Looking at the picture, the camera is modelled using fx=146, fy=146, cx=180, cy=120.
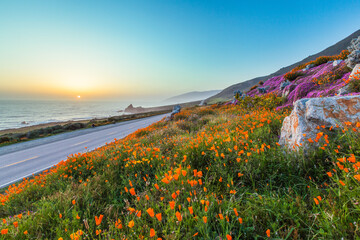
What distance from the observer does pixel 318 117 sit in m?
3.17

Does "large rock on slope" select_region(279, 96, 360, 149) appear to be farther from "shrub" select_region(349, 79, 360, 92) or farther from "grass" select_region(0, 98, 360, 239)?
"shrub" select_region(349, 79, 360, 92)

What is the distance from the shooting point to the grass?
1.57 metres

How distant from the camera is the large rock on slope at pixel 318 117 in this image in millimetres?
2947

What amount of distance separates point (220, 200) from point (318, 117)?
2.90m

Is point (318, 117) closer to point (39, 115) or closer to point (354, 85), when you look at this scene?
point (354, 85)

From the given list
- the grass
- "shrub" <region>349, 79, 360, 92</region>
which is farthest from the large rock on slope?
"shrub" <region>349, 79, 360, 92</region>

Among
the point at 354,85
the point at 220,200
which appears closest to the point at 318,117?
the point at 220,200

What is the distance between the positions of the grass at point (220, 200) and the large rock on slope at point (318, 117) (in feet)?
0.80

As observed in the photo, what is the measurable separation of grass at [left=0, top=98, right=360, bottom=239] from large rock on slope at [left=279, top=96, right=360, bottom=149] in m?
0.24

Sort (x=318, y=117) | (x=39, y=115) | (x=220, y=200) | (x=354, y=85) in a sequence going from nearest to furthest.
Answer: (x=220, y=200) < (x=318, y=117) < (x=354, y=85) < (x=39, y=115)

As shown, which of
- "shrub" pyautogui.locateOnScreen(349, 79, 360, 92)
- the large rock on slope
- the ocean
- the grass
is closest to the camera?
the grass

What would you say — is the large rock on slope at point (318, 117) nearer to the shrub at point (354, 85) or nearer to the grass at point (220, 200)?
the grass at point (220, 200)

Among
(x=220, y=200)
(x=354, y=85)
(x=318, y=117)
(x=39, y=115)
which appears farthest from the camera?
(x=39, y=115)

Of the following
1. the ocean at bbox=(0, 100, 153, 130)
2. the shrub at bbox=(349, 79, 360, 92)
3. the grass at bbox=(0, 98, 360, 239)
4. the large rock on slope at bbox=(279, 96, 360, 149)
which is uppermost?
the ocean at bbox=(0, 100, 153, 130)
